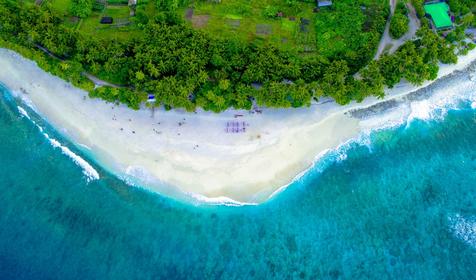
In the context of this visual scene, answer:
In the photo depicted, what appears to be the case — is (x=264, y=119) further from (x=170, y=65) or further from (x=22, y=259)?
(x=22, y=259)

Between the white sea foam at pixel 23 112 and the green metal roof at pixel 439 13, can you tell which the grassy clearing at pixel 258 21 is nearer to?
the green metal roof at pixel 439 13

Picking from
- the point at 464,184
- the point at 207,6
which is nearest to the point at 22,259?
the point at 207,6

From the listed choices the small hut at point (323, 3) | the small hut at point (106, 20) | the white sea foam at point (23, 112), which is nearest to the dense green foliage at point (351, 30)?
the small hut at point (323, 3)

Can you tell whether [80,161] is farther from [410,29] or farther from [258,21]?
[410,29]

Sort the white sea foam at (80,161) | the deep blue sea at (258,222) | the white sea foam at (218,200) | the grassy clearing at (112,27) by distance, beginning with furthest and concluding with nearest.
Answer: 1. the grassy clearing at (112,27)
2. the white sea foam at (80,161)
3. the white sea foam at (218,200)
4. the deep blue sea at (258,222)

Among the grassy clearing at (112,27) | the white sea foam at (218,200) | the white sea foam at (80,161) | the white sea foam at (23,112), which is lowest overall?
the white sea foam at (218,200)

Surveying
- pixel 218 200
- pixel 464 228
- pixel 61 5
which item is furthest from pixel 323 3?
pixel 61 5

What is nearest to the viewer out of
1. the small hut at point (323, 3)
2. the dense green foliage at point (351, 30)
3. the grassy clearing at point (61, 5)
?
the dense green foliage at point (351, 30)
